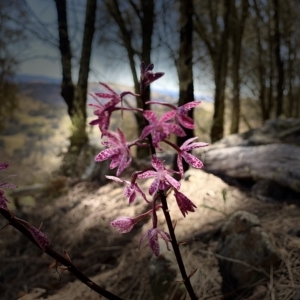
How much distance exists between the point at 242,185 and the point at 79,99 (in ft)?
11.0

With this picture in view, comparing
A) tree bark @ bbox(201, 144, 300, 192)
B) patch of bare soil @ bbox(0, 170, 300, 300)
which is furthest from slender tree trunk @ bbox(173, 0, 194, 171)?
patch of bare soil @ bbox(0, 170, 300, 300)

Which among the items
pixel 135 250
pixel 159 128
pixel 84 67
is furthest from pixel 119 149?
pixel 84 67

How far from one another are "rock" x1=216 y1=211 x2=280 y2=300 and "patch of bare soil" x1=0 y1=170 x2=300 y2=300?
0.13 feet

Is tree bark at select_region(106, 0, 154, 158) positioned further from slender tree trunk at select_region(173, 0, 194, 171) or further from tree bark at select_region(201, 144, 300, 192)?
tree bark at select_region(201, 144, 300, 192)

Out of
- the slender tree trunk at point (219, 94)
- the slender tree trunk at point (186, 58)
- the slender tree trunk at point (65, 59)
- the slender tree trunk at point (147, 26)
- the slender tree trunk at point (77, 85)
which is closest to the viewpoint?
the slender tree trunk at point (186, 58)

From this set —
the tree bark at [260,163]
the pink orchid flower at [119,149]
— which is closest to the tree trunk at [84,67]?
the tree bark at [260,163]

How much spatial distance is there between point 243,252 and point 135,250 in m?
0.72

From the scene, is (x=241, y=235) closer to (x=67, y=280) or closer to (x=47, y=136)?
(x=67, y=280)

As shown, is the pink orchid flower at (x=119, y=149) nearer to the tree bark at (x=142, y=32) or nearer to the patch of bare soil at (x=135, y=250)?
the patch of bare soil at (x=135, y=250)

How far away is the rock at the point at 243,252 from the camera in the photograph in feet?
4.19

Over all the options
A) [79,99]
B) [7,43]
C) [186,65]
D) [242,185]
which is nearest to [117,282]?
[242,185]

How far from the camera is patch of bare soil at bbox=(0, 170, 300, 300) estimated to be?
1312 mm

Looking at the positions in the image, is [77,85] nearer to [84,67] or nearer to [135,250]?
[84,67]

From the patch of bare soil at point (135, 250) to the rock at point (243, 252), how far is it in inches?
1.5
